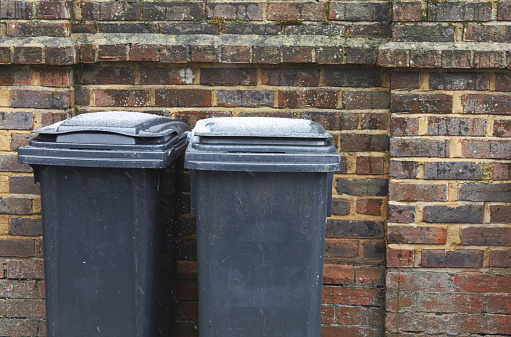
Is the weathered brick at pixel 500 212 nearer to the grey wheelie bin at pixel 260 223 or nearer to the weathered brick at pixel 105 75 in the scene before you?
the grey wheelie bin at pixel 260 223

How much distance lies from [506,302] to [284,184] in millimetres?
1590

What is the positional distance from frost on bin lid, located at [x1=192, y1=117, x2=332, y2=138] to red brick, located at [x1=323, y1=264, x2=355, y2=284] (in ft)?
3.27

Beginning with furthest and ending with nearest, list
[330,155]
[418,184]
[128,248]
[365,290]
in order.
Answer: [365,290] < [418,184] < [128,248] < [330,155]

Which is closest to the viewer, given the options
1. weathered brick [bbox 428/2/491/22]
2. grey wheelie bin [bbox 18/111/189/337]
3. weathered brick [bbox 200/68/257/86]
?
grey wheelie bin [bbox 18/111/189/337]

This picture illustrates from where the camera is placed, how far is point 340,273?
3061mm

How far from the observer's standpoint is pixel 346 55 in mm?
2904

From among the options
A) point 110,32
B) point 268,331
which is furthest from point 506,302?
point 110,32

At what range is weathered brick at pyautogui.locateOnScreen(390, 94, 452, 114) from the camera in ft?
9.27

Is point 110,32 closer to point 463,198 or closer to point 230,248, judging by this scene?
point 230,248

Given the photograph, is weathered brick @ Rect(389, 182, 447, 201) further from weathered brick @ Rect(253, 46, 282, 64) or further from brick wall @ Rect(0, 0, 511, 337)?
weathered brick @ Rect(253, 46, 282, 64)

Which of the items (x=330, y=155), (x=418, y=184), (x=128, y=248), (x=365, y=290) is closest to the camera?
(x=330, y=155)

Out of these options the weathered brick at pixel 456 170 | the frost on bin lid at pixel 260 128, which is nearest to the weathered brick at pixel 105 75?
the frost on bin lid at pixel 260 128

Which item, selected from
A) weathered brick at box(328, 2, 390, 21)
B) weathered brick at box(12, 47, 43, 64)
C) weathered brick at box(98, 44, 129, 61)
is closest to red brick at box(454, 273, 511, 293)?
weathered brick at box(328, 2, 390, 21)

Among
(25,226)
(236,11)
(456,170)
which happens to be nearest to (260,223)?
(456,170)
